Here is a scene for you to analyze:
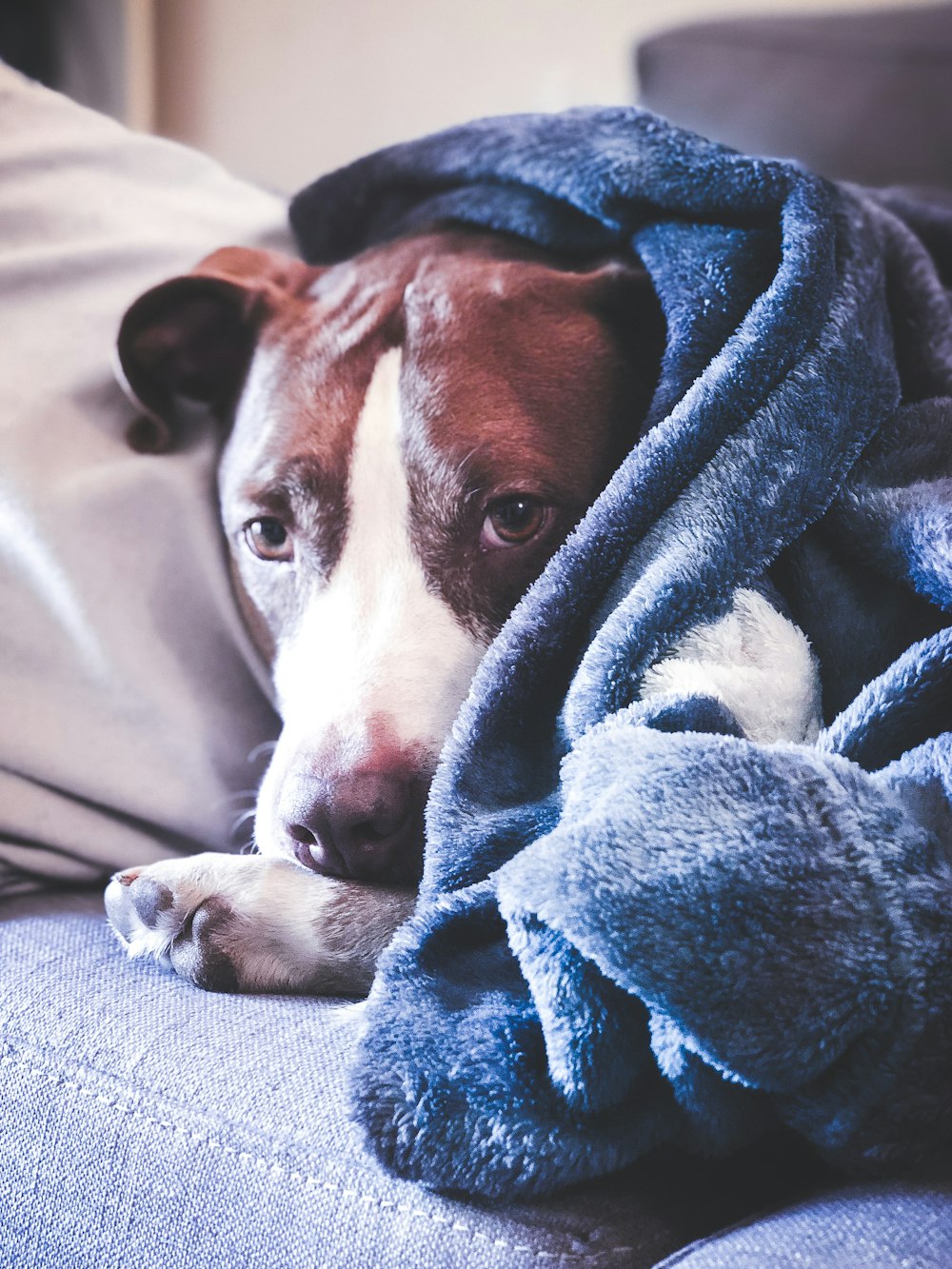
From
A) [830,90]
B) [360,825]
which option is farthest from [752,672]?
[830,90]

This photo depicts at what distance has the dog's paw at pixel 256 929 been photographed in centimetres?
93

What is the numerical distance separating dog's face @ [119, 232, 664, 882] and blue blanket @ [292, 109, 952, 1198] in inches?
5.3

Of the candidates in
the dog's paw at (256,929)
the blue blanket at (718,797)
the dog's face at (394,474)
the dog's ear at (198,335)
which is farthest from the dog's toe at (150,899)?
the dog's ear at (198,335)

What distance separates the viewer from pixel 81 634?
117 cm

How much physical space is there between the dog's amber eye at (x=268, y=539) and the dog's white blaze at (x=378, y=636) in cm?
10

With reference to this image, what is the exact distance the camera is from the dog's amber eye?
1271 mm

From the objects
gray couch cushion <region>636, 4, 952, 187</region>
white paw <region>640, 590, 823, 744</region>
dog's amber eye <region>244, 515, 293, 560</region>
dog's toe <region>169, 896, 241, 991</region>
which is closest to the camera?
white paw <region>640, 590, 823, 744</region>

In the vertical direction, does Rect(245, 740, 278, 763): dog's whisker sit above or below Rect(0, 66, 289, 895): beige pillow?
below

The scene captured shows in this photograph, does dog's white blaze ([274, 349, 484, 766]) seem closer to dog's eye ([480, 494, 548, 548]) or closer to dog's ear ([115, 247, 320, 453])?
dog's eye ([480, 494, 548, 548])

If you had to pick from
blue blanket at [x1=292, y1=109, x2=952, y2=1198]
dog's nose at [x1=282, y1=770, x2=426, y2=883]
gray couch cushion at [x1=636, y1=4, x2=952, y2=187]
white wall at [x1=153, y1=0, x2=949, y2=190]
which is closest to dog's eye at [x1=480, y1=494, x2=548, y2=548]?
blue blanket at [x1=292, y1=109, x2=952, y2=1198]

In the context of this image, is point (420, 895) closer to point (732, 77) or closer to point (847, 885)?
point (847, 885)

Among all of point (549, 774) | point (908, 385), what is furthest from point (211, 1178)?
point (908, 385)

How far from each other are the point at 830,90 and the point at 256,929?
79.9 inches

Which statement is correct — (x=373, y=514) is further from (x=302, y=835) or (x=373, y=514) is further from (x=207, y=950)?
(x=207, y=950)
